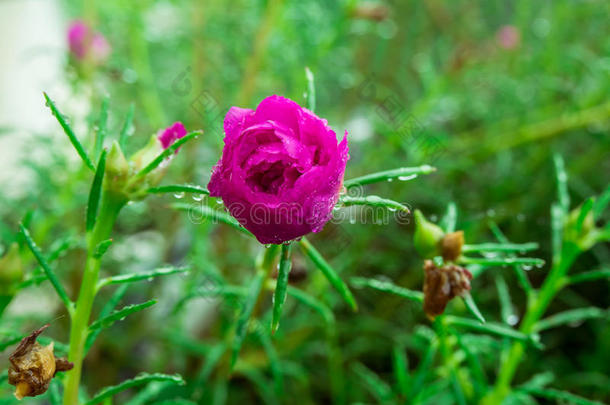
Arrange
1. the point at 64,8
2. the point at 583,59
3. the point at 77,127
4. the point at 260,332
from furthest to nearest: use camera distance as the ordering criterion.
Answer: the point at 64,8 < the point at 583,59 < the point at 77,127 < the point at 260,332

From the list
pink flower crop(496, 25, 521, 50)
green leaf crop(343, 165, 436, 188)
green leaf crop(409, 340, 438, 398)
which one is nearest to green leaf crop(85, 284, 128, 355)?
green leaf crop(343, 165, 436, 188)

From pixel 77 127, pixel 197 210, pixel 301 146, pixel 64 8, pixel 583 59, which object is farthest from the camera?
pixel 64 8

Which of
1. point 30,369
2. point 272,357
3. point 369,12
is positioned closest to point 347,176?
point 369,12

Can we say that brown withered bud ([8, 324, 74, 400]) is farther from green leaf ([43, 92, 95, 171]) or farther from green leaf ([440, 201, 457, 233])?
green leaf ([440, 201, 457, 233])

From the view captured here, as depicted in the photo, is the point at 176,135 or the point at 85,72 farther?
the point at 85,72

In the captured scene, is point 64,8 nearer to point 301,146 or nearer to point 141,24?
point 141,24

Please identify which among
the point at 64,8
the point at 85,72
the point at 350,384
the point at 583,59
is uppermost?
the point at 64,8

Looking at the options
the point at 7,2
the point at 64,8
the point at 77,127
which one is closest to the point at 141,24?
the point at 77,127
